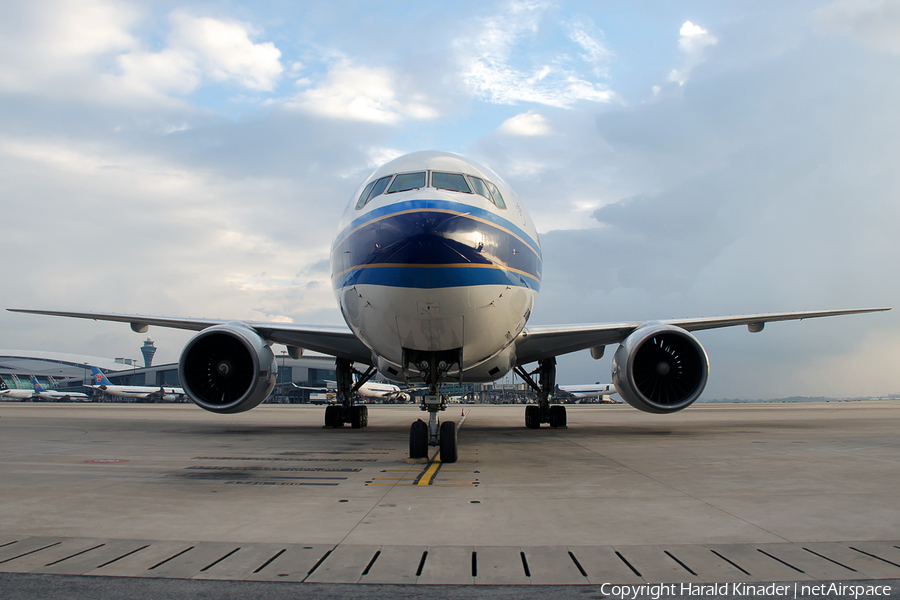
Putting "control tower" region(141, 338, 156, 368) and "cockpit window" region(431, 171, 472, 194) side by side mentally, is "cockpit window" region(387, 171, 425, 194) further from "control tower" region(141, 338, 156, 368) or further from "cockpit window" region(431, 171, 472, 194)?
"control tower" region(141, 338, 156, 368)

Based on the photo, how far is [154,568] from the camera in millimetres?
3414

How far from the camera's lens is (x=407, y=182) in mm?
7594

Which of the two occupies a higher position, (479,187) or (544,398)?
(479,187)

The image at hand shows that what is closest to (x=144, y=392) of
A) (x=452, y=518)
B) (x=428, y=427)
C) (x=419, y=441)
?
(x=428, y=427)

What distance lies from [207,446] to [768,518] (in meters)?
9.53

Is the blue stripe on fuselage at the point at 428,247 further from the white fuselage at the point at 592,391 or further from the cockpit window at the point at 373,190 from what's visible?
the white fuselage at the point at 592,391

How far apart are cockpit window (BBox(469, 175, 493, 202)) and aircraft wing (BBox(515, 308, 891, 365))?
4678 millimetres

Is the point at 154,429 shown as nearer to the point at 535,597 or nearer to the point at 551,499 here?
the point at 551,499

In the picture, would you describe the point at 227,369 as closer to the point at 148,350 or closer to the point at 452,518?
the point at 452,518

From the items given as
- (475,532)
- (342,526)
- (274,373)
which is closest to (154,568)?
(342,526)

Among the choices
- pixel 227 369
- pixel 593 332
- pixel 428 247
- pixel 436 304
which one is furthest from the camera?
pixel 593 332

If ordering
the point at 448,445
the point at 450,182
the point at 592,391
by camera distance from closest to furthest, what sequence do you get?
the point at 450,182
the point at 448,445
the point at 592,391

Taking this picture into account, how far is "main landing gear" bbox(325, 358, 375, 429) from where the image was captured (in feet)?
51.4

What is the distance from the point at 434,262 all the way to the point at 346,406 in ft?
35.2
